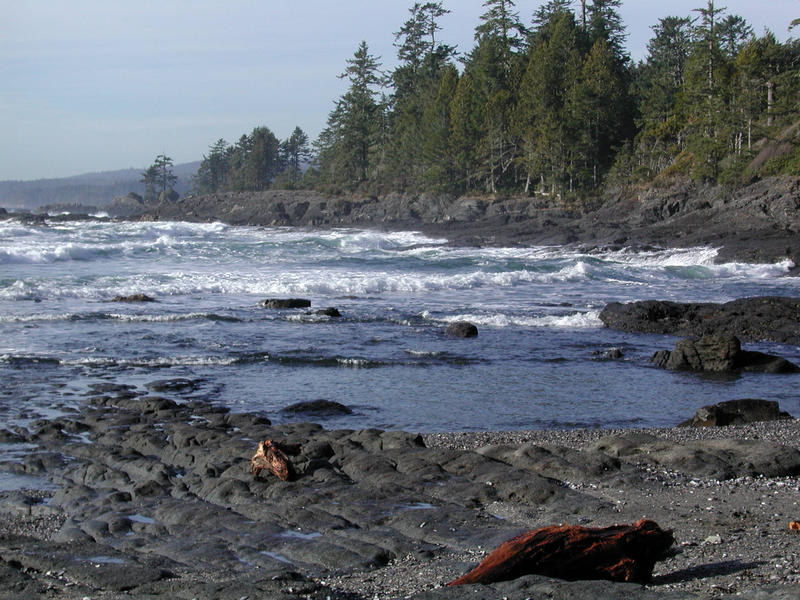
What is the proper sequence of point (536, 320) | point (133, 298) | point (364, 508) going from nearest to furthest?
point (364, 508)
point (536, 320)
point (133, 298)

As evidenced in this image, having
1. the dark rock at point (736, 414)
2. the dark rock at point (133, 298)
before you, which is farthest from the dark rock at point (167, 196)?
the dark rock at point (736, 414)

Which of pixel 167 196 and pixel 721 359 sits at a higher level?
pixel 167 196

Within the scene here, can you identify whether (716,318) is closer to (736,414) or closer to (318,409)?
(736,414)

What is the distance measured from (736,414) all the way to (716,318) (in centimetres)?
Answer: 844

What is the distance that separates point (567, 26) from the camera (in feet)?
210

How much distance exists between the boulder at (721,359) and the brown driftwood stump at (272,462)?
9362mm

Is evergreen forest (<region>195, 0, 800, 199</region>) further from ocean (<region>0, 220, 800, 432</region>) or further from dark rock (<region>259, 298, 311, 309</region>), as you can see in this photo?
dark rock (<region>259, 298, 311, 309</region>)

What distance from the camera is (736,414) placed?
1145cm

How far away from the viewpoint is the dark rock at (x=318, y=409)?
11992 mm

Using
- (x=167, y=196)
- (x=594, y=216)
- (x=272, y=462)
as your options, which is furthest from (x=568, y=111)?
(x=167, y=196)

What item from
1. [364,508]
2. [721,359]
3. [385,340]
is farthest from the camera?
[385,340]

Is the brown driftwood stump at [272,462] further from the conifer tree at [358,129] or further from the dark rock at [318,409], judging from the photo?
the conifer tree at [358,129]

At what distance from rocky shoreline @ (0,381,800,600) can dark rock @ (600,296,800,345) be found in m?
8.35

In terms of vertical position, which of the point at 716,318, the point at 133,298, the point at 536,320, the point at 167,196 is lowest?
the point at 536,320
